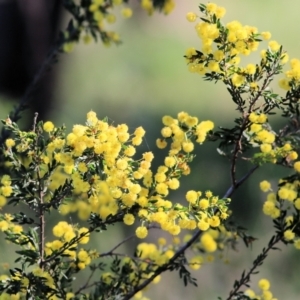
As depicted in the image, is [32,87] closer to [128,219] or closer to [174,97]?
[128,219]

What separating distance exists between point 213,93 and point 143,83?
56cm

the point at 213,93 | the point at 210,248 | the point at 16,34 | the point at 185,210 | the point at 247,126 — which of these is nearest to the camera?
the point at 185,210

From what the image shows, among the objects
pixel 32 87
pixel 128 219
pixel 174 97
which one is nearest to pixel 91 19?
pixel 32 87

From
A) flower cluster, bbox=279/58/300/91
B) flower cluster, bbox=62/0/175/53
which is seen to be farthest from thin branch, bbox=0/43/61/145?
flower cluster, bbox=279/58/300/91

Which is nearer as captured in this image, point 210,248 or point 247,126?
point 247,126

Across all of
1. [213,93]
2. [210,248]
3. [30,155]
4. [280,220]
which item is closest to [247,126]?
[280,220]

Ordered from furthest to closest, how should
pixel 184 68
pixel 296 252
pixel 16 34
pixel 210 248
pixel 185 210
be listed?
pixel 184 68 → pixel 16 34 → pixel 296 252 → pixel 210 248 → pixel 185 210

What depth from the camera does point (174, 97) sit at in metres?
3.95

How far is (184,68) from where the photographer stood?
4363 millimetres

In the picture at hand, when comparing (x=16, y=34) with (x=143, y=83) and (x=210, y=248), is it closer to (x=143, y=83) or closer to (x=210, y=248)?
(x=143, y=83)

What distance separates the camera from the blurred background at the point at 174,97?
2.34 metres

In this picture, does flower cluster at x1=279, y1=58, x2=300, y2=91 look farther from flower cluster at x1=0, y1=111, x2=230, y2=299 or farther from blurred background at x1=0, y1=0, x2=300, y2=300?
blurred background at x1=0, y1=0, x2=300, y2=300

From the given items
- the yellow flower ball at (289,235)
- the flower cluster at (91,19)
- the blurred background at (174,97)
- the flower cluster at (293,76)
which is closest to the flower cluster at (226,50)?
the flower cluster at (293,76)

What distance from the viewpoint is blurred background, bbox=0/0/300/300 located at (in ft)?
7.68
